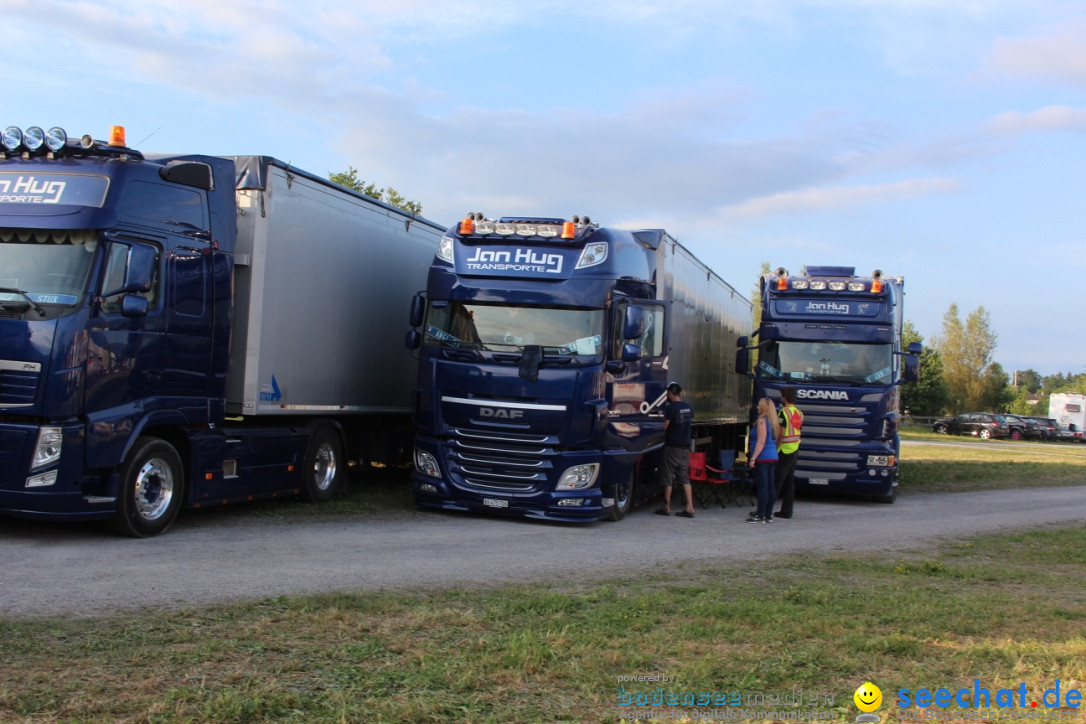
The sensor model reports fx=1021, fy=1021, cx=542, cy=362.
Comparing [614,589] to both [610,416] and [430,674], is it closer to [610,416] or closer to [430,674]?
[430,674]

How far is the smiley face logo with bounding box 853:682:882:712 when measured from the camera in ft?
16.3

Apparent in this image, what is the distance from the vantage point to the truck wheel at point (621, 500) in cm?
1258

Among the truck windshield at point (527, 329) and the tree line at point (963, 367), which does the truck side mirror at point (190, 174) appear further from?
the tree line at point (963, 367)

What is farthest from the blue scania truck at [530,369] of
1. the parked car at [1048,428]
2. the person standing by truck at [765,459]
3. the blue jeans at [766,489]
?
the parked car at [1048,428]

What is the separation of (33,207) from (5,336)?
1209mm

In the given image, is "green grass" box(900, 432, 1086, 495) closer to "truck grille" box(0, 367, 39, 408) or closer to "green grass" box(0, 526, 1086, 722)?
"green grass" box(0, 526, 1086, 722)

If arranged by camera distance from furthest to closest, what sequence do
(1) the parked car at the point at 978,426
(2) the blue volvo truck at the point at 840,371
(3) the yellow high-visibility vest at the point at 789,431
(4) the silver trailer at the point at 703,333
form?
(1) the parked car at the point at 978,426 → (2) the blue volvo truck at the point at 840,371 → (4) the silver trailer at the point at 703,333 → (3) the yellow high-visibility vest at the point at 789,431

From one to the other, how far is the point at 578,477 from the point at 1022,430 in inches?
2046

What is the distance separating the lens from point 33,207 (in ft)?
29.9

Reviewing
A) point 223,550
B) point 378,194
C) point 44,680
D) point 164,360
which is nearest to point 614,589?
point 223,550

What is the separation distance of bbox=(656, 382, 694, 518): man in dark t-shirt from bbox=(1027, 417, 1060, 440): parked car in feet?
166

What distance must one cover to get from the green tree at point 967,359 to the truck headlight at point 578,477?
65.2m

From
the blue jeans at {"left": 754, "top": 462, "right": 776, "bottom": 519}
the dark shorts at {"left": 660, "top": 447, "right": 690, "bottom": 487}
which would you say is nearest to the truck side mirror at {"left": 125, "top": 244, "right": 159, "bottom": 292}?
the dark shorts at {"left": 660, "top": 447, "right": 690, "bottom": 487}

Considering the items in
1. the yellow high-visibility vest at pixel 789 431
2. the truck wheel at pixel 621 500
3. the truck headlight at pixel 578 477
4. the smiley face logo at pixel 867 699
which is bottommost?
the smiley face logo at pixel 867 699
